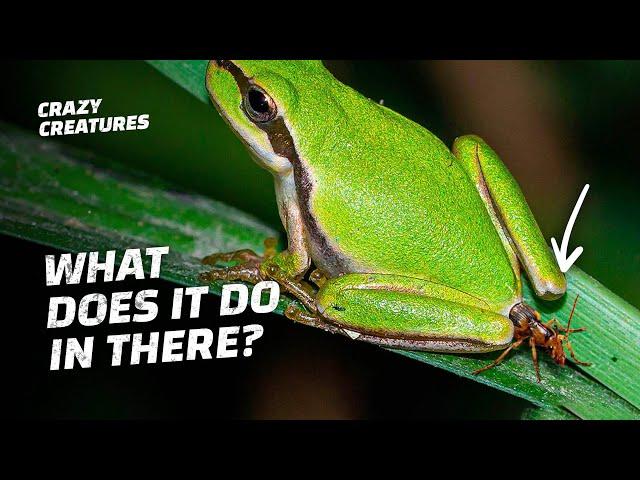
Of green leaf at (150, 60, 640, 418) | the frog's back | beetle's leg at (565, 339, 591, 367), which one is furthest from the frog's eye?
beetle's leg at (565, 339, 591, 367)

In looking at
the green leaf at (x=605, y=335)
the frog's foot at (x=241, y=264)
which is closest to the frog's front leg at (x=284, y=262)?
the frog's foot at (x=241, y=264)

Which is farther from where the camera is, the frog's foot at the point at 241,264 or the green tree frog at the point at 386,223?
→ the frog's foot at the point at 241,264

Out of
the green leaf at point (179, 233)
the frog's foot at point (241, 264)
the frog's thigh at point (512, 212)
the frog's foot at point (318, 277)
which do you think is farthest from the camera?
the frog's foot at point (318, 277)

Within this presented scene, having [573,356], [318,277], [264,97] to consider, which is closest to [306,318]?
[318,277]

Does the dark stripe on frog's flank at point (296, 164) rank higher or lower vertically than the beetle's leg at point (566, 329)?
higher

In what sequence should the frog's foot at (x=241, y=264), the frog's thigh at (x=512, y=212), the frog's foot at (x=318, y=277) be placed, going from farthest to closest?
the frog's foot at (x=318, y=277), the frog's foot at (x=241, y=264), the frog's thigh at (x=512, y=212)

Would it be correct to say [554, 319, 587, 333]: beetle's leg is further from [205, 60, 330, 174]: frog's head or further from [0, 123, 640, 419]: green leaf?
[205, 60, 330, 174]: frog's head

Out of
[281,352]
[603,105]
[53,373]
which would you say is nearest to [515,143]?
[603,105]

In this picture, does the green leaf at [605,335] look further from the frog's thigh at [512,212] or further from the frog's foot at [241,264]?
the frog's foot at [241,264]
